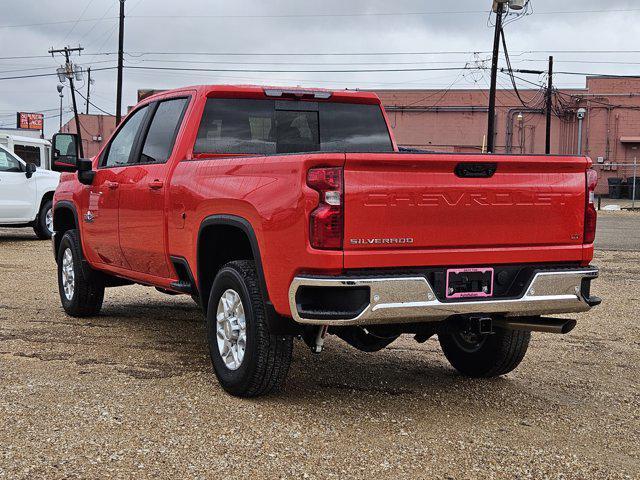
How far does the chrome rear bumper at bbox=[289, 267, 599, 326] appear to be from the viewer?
4590mm

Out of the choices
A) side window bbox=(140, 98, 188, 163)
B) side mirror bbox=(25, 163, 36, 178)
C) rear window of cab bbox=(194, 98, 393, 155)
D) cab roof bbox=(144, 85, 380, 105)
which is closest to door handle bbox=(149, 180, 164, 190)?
side window bbox=(140, 98, 188, 163)

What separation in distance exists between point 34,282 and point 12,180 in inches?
→ 258

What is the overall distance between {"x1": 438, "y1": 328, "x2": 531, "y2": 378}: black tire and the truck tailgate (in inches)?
34.8

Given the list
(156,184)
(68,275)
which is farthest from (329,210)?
(68,275)

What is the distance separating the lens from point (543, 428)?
499 centimetres

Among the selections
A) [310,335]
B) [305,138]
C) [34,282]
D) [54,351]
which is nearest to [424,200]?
[310,335]

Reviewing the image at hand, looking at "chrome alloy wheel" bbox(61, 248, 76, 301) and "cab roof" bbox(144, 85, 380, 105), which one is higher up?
"cab roof" bbox(144, 85, 380, 105)

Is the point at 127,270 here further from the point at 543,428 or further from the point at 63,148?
the point at 543,428

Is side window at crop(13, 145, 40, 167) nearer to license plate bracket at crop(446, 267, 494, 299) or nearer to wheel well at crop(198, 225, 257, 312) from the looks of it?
wheel well at crop(198, 225, 257, 312)

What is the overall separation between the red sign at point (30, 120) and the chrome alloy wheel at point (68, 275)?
231ft

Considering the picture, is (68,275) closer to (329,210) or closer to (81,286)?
(81,286)

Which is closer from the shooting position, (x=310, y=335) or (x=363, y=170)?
(x=363, y=170)

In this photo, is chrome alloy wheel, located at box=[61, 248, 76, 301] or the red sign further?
the red sign

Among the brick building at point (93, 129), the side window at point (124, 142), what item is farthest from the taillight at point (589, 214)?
the brick building at point (93, 129)
